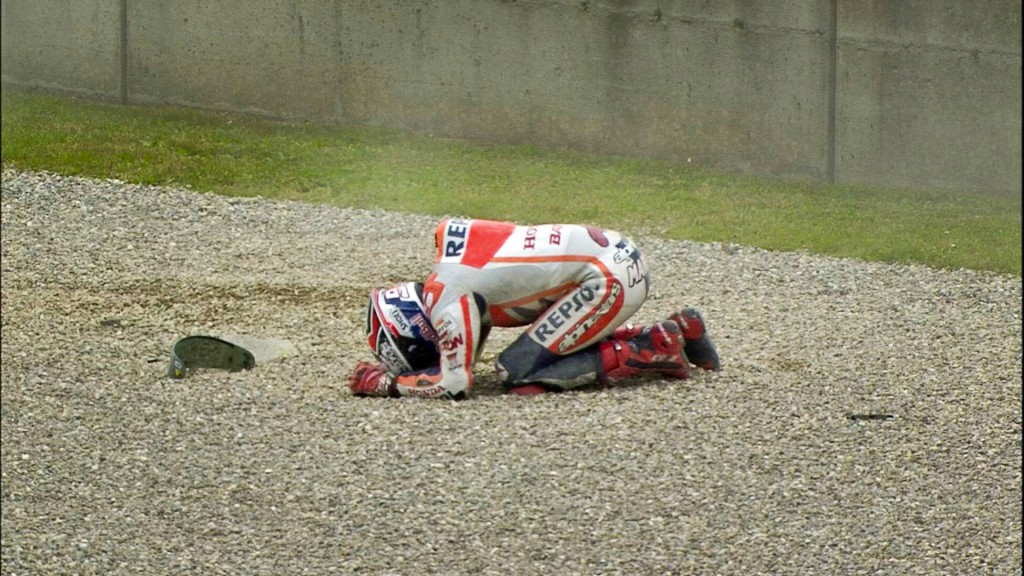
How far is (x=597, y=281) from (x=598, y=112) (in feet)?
27.2

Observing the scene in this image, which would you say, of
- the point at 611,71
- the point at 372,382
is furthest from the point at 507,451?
the point at 611,71

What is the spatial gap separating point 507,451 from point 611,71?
31.2ft

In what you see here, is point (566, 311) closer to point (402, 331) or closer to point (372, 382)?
point (402, 331)

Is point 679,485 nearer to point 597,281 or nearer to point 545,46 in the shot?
point 597,281

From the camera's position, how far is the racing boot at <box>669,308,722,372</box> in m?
8.43

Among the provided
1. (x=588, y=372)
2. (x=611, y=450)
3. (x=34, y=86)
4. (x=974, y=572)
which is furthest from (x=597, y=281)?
(x=34, y=86)

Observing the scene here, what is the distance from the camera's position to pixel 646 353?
8320mm

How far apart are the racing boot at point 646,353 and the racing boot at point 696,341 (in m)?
0.10

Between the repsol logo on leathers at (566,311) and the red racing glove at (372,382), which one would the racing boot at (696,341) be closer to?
the repsol logo on leathers at (566,311)

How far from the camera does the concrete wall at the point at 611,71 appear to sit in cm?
1579

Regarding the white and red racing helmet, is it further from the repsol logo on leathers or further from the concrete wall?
the concrete wall

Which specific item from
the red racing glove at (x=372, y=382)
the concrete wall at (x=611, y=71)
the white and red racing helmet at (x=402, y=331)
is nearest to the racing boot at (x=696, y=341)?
the white and red racing helmet at (x=402, y=331)

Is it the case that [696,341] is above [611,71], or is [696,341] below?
below

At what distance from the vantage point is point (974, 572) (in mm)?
6359
